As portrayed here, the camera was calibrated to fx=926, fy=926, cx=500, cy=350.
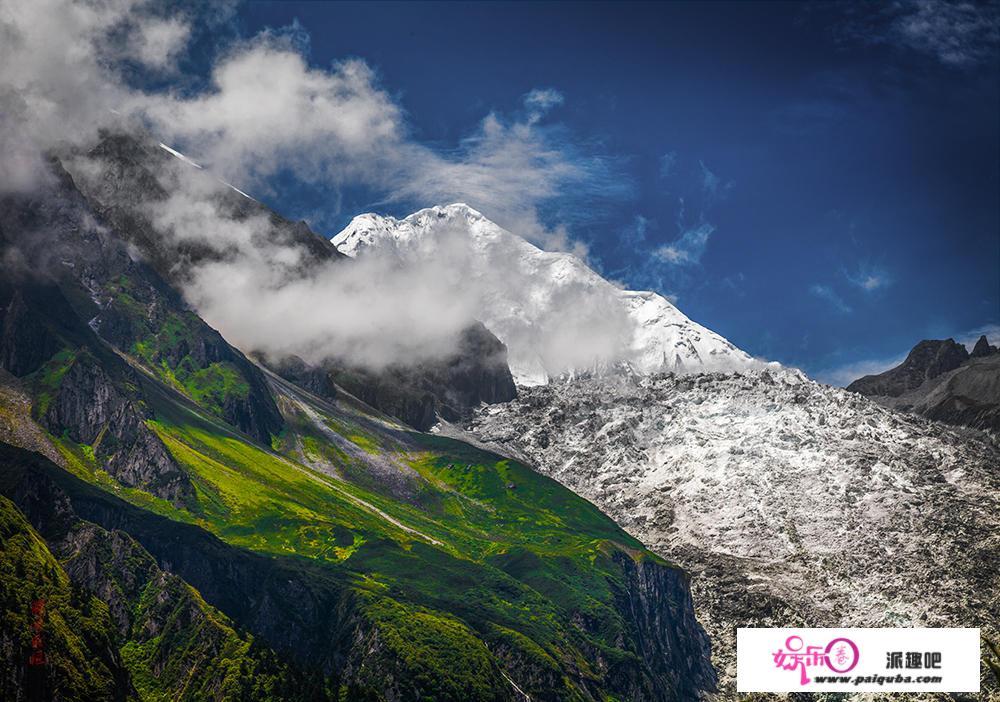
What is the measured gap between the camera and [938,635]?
298ft

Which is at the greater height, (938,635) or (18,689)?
(938,635)

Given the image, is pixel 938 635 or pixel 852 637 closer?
pixel 938 635

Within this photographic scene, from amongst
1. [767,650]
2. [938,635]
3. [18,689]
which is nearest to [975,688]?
[938,635]

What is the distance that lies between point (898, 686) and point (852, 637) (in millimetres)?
6459

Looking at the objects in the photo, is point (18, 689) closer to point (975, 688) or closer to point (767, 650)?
point (767, 650)

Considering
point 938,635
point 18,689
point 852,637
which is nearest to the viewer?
point 938,635

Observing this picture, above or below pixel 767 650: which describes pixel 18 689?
below

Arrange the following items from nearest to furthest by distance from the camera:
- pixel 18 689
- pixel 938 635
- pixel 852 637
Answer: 1. pixel 938 635
2. pixel 852 637
3. pixel 18 689

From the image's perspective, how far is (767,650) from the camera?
3996 inches

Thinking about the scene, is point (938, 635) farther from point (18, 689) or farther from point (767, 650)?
point (18, 689)

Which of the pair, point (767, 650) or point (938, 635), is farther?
point (767, 650)

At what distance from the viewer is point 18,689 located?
7785 inches

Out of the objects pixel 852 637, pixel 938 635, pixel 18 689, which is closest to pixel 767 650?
pixel 852 637

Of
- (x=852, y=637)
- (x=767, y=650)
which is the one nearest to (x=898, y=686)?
(x=852, y=637)
